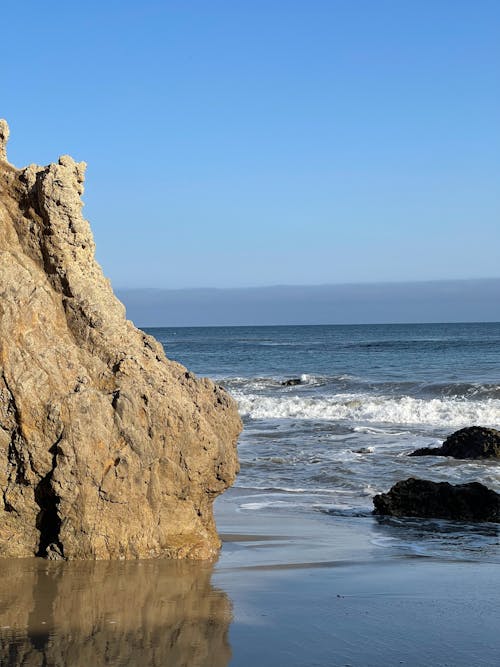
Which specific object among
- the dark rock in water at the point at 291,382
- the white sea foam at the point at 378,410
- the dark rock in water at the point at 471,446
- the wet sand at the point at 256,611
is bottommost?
the dark rock in water at the point at 291,382

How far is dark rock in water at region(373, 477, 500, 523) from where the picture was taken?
1020cm

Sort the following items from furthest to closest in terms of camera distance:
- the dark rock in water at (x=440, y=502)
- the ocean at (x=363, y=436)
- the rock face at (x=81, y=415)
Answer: the dark rock in water at (x=440, y=502)
the ocean at (x=363, y=436)
the rock face at (x=81, y=415)

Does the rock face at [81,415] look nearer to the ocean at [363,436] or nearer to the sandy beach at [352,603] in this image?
the sandy beach at [352,603]

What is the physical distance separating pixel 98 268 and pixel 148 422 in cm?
191

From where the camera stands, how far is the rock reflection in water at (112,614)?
503 cm

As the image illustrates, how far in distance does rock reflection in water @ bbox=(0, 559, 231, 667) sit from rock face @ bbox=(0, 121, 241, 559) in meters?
0.37

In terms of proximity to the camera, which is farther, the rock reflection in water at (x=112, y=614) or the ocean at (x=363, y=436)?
the ocean at (x=363, y=436)

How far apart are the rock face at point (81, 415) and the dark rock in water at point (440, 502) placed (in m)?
3.27

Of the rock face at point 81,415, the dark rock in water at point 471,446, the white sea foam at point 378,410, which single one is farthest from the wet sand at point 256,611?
the white sea foam at point 378,410

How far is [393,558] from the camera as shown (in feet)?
26.0

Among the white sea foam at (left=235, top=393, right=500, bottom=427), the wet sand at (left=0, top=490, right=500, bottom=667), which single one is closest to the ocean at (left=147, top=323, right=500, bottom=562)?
the white sea foam at (left=235, top=393, right=500, bottom=427)

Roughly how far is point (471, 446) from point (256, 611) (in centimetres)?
1035

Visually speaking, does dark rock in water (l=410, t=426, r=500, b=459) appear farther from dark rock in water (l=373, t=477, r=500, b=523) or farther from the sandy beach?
the sandy beach

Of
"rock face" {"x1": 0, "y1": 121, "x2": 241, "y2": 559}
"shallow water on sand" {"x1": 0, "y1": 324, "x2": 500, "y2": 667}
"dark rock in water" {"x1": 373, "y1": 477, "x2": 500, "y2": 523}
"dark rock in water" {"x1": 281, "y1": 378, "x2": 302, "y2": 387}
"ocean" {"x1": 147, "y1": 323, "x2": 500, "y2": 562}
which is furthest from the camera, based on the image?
"dark rock in water" {"x1": 281, "y1": 378, "x2": 302, "y2": 387}
